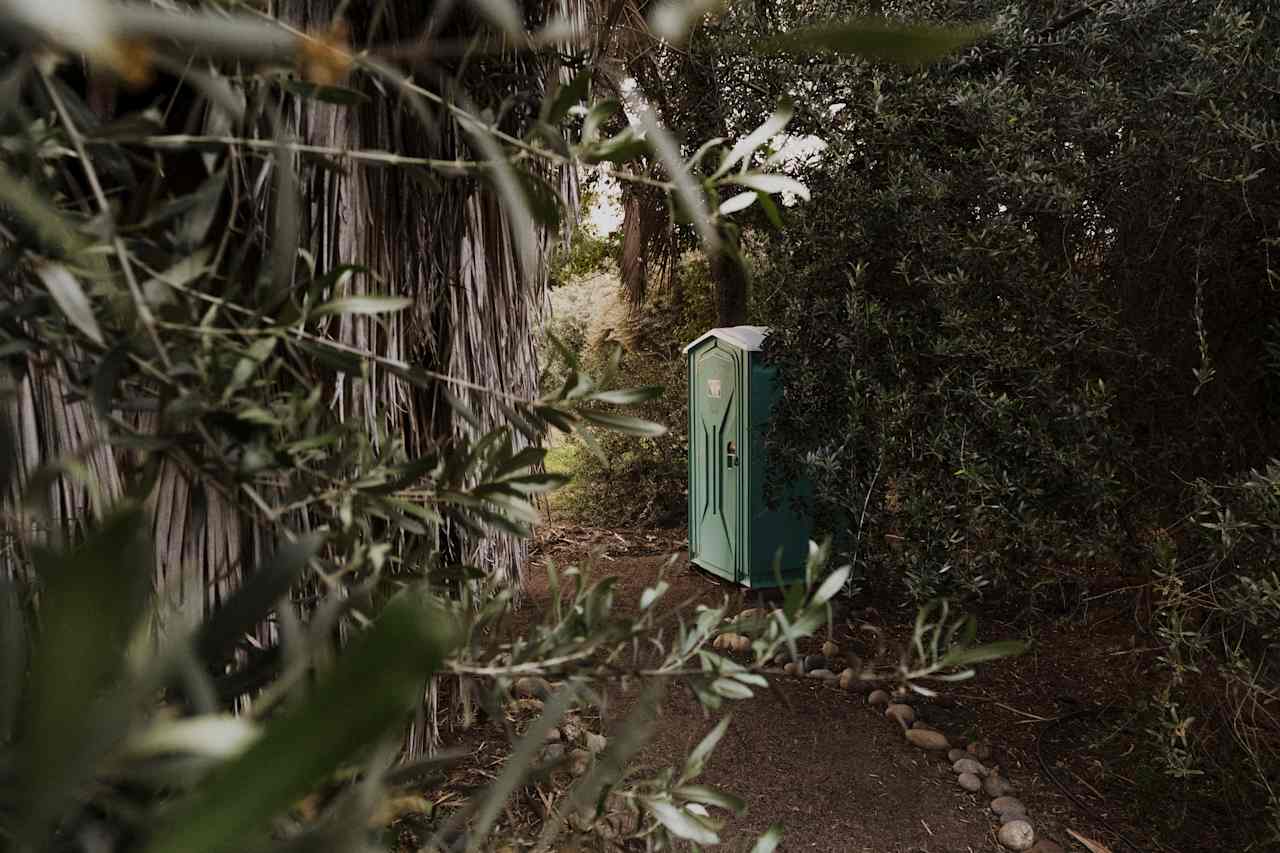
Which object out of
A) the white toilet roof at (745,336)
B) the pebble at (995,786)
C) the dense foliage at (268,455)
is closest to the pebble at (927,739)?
the pebble at (995,786)

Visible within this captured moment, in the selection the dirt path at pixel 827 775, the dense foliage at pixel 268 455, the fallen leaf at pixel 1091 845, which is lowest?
the dirt path at pixel 827 775

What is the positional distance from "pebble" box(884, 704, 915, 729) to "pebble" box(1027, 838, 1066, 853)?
75 centimetres

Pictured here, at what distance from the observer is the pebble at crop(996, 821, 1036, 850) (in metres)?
2.56

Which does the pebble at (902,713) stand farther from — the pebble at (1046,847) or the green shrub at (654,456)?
the green shrub at (654,456)

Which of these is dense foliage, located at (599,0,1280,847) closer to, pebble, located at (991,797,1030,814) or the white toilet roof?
pebble, located at (991,797,1030,814)

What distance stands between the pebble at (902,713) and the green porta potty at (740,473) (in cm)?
109

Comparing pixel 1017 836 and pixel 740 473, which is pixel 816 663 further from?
pixel 1017 836

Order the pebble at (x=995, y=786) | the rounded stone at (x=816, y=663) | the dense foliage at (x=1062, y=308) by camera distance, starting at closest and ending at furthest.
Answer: the dense foliage at (x=1062, y=308)
the pebble at (x=995, y=786)
the rounded stone at (x=816, y=663)

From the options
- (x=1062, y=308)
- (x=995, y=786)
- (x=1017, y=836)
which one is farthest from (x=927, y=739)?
(x=1062, y=308)

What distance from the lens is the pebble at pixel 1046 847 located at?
2520 mm

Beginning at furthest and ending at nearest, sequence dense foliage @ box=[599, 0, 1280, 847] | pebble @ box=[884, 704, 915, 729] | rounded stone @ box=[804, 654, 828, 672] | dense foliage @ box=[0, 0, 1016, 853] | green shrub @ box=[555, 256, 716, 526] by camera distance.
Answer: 1. green shrub @ box=[555, 256, 716, 526]
2. rounded stone @ box=[804, 654, 828, 672]
3. pebble @ box=[884, 704, 915, 729]
4. dense foliage @ box=[599, 0, 1280, 847]
5. dense foliage @ box=[0, 0, 1016, 853]

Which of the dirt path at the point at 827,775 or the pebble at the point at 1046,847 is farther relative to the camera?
the dirt path at the point at 827,775

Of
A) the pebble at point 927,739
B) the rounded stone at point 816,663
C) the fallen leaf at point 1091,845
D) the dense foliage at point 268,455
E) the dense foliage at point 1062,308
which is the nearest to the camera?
the dense foliage at point 268,455

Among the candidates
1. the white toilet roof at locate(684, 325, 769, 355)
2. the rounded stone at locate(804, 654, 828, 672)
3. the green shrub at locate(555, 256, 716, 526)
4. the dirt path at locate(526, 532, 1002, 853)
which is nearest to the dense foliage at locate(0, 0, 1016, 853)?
the dirt path at locate(526, 532, 1002, 853)
